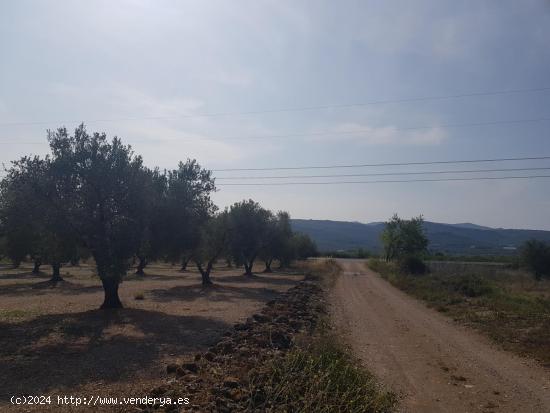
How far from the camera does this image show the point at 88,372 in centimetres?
1098

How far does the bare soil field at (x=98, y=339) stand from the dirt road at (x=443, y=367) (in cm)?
486

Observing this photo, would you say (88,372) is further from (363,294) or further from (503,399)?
(363,294)

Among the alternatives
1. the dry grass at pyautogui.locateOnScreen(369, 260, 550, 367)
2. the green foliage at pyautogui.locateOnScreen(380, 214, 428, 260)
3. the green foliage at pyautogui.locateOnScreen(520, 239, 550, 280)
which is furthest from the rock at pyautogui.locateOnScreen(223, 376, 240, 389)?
the green foliage at pyautogui.locateOnScreen(380, 214, 428, 260)

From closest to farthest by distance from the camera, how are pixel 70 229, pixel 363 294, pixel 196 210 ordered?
1. pixel 70 229
2. pixel 196 210
3. pixel 363 294

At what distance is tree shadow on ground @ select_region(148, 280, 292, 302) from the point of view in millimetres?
30156

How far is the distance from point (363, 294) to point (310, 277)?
17.0 metres

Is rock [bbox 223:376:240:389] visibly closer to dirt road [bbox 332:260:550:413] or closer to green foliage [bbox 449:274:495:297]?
dirt road [bbox 332:260:550:413]

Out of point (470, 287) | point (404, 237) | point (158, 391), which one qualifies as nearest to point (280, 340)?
point (158, 391)

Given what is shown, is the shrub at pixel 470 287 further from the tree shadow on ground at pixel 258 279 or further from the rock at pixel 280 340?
the rock at pixel 280 340

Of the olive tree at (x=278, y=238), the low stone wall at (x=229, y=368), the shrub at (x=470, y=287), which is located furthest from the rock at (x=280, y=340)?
the olive tree at (x=278, y=238)

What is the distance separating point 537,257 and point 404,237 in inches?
1352

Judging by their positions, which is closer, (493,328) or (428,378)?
(428,378)

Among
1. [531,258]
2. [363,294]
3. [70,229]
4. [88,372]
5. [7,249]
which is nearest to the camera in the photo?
[88,372]

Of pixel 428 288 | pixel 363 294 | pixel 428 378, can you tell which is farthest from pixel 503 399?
pixel 428 288
